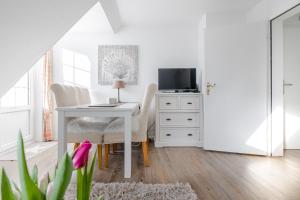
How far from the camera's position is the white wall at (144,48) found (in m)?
4.45

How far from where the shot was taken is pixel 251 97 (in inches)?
132

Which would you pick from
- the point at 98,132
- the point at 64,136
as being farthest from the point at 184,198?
the point at 64,136

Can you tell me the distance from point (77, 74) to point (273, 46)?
340 centimetres

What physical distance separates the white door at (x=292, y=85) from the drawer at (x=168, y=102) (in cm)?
177

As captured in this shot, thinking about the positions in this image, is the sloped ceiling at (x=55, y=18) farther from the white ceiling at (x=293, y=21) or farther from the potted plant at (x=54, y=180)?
the potted plant at (x=54, y=180)

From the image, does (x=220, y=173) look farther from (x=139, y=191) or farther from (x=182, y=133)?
(x=182, y=133)

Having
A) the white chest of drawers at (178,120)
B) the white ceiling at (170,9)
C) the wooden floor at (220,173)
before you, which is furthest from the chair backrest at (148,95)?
the white ceiling at (170,9)

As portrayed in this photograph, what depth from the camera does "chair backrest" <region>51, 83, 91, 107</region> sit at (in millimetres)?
2561

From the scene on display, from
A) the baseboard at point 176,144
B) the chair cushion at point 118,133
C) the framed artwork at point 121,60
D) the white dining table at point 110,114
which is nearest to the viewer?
the white dining table at point 110,114

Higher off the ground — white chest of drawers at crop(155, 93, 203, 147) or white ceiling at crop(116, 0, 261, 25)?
white ceiling at crop(116, 0, 261, 25)

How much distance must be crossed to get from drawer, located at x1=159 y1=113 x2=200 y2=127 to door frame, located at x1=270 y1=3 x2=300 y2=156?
116 centimetres

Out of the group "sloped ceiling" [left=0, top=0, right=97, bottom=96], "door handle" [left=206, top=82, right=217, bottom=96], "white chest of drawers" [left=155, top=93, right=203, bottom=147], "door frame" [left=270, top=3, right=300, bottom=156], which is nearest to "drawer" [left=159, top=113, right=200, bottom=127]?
"white chest of drawers" [left=155, top=93, right=203, bottom=147]

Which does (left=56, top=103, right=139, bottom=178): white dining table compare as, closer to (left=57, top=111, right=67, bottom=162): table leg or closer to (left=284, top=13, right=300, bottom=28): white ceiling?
(left=57, top=111, right=67, bottom=162): table leg

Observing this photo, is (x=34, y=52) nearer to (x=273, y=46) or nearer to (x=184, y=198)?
(x=184, y=198)
